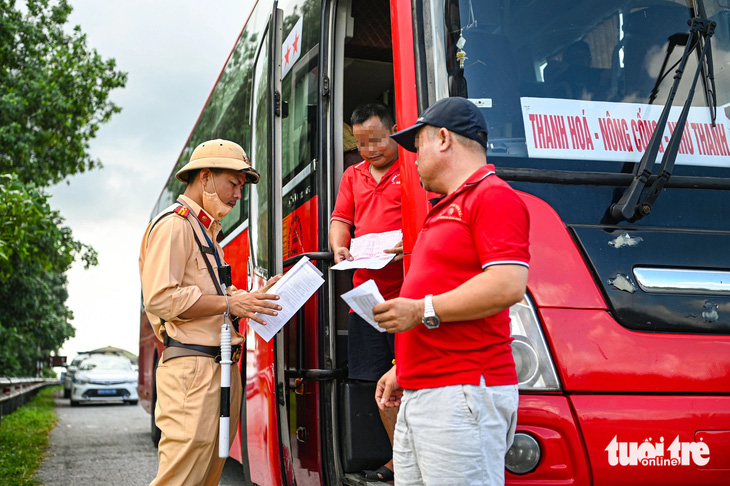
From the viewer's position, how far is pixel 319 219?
12.7ft

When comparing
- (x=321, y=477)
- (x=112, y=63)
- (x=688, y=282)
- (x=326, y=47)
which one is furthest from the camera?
(x=112, y=63)

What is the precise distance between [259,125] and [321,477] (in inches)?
79.6

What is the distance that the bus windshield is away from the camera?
2.78 metres

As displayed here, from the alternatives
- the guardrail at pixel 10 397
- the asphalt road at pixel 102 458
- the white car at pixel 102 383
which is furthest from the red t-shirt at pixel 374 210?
the white car at pixel 102 383

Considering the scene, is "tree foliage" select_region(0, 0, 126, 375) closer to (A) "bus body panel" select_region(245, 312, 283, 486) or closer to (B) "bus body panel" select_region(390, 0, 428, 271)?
(A) "bus body panel" select_region(245, 312, 283, 486)

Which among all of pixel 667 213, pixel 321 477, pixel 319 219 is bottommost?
pixel 321 477

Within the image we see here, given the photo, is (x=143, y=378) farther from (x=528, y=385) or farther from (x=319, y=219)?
(x=528, y=385)

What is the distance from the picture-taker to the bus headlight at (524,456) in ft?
7.75

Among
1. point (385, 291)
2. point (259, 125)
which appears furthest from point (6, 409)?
point (385, 291)

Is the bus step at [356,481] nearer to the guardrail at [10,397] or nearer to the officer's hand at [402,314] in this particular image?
the officer's hand at [402,314]

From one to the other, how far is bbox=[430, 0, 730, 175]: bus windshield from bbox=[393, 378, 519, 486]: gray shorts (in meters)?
1.05

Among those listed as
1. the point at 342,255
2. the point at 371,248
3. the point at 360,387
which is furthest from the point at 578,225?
the point at 360,387

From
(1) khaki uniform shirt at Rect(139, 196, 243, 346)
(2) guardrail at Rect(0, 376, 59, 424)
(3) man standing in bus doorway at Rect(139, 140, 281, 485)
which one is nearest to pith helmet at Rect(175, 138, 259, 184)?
(3) man standing in bus doorway at Rect(139, 140, 281, 485)

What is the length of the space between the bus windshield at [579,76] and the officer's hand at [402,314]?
3.02 feet
